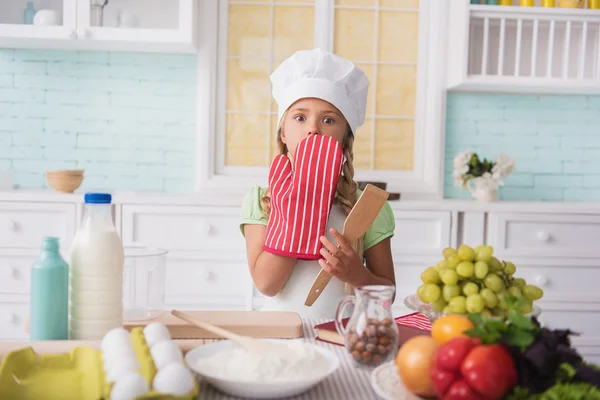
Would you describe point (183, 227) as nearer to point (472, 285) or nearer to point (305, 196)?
point (305, 196)

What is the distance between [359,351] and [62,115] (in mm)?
2426

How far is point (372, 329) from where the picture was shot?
837 millimetres

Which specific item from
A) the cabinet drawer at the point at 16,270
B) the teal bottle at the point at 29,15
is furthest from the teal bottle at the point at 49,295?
the teal bottle at the point at 29,15

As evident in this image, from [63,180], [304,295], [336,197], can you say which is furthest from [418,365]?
[63,180]

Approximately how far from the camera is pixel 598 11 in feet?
8.68

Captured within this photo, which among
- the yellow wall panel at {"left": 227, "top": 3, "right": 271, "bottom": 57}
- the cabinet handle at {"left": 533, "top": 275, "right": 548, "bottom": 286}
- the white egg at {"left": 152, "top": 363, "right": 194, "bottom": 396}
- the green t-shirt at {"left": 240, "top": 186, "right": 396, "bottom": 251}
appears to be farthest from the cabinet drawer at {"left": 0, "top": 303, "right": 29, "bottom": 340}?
the cabinet handle at {"left": 533, "top": 275, "right": 548, "bottom": 286}

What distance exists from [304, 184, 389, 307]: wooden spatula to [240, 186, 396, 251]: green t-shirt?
1.43 feet

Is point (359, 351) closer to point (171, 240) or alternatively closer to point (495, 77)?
point (171, 240)

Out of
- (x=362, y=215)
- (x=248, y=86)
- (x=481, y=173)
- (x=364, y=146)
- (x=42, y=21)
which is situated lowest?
(x=362, y=215)

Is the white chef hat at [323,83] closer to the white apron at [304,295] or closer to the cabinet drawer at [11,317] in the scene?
the white apron at [304,295]

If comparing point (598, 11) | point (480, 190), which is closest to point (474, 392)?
point (480, 190)

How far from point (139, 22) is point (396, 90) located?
129 cm

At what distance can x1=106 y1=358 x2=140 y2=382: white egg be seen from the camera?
0.64 m

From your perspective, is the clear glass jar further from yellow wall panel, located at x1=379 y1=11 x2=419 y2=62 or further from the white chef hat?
yellow wall panel, located at x1=379 y1=11 x2=419 y2=62
